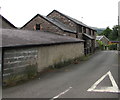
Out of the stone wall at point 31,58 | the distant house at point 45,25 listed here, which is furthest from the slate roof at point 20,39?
the distant house at point 45,25

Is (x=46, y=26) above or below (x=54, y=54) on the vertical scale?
above

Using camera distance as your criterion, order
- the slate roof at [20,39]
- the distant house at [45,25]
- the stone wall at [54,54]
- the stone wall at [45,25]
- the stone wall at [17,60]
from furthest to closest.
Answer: the stone wall at [45,25]
the distant house at [45,25]
the stone wall at [54,54]
the slate roof at [20,39]
the stone wall at [17,60]

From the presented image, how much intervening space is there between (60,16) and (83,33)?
6083mm

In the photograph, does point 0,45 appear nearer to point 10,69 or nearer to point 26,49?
point 10,69

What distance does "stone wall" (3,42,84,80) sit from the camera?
11.5 m

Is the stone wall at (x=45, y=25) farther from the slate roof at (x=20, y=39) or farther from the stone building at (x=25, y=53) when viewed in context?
the slate roof at (x=20, y=39)

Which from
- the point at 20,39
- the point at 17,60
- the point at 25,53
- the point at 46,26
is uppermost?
the point at 46,26

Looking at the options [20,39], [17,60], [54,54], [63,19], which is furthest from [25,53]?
[63,19]

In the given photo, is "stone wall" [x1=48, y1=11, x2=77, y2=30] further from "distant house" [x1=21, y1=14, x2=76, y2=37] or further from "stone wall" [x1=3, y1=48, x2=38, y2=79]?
"stone wall" [x1=3, y1=48, x2=38, y2=79]

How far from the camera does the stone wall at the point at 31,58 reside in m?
11.5

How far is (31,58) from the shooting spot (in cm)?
1402

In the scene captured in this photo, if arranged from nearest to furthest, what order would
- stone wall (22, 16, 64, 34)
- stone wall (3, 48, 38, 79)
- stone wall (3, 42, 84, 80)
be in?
stone wall (3, 48, 38, 79) → stone wall (3, 42, 84, 80) → stone wall (22, 16, 64, 34)

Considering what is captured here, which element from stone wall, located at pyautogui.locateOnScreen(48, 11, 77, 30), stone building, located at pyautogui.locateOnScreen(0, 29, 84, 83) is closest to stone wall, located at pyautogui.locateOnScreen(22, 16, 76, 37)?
stone wall, located at pyautogui.locateOnScreen(48, 11, 77, 30)

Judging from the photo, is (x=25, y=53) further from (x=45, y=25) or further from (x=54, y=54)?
(x=45, y=25)
